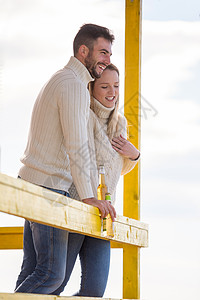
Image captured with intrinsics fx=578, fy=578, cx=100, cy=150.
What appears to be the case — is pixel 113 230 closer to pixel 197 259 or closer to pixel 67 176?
pixel 67 176

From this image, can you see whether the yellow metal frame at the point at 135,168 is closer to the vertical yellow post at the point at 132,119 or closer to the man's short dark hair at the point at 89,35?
the vertical yellow post at the point at 132,119

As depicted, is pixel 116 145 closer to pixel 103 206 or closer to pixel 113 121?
pixel 113 121

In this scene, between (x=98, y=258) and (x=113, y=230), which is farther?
(x=98, y=258)

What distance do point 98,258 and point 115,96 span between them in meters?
0.81

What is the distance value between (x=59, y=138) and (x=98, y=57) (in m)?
0.47

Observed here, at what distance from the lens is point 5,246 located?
11.5ft

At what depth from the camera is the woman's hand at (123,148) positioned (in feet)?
9.39

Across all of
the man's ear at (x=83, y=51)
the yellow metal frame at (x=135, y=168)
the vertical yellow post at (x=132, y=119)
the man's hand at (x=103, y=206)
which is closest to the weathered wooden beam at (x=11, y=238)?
the yellow metal frame at (x=135, y=168)

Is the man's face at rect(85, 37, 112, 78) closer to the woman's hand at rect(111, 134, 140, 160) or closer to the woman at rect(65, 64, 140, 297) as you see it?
the woman at rect(65, 64, 140, 297)

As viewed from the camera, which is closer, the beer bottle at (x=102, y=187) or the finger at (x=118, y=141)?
the beer bottle at (x=102, y=187)

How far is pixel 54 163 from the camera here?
2314 mm

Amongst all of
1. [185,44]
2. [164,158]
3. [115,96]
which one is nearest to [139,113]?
[115,96]

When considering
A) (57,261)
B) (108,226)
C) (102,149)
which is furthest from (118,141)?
(57,261)

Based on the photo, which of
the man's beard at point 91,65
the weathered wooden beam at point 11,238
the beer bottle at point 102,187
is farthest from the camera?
the weathered wooden beam at point 11,238
